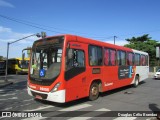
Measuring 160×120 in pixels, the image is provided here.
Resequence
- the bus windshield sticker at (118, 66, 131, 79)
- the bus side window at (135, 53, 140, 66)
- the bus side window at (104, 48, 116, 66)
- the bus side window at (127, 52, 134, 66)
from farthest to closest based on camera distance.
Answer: the bus side window at (135, 53, 140, 66), the bus side window at (127, 52, 134, 66), the bus windshield sticker at (118, 66, 131, 79), the bus side window at (104, 48, 116, 66)

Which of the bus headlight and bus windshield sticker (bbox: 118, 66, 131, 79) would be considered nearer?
the bus headlight

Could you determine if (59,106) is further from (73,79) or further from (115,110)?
(115,110)

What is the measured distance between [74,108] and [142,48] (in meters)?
41.3

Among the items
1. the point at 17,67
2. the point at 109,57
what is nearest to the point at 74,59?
the point at 109,57

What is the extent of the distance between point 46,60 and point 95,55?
267 centimetres

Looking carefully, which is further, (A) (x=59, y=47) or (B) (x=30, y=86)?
(B) (x=30, y=86)

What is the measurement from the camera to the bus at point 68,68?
29.1 feet

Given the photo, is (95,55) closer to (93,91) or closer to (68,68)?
(93,91)

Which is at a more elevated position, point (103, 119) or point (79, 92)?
point (79, 92)

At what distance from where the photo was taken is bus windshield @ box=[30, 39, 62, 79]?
910 cm

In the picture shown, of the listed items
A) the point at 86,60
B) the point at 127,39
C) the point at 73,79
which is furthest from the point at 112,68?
the point at 127,39

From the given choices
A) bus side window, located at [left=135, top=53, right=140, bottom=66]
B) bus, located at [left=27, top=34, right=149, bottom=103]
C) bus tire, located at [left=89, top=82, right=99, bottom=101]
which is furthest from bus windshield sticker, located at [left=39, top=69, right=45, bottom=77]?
bus side window, located at [left=135, top=53, right=140, bottom=66]

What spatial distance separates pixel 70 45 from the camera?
30.5 feet

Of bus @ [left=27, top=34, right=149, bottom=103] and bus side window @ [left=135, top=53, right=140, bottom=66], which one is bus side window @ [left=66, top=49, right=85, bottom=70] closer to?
bus @ [left=27, top=34, right=149, bottom=103]
